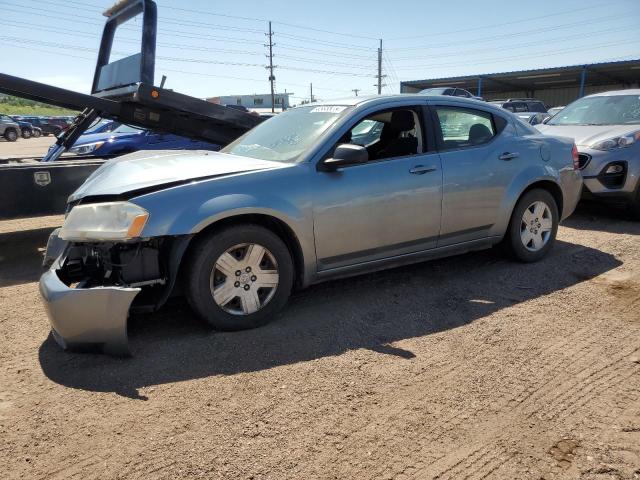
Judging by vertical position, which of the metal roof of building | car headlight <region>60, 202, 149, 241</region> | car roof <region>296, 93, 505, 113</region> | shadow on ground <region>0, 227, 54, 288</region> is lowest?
shadow on ground <region>0, 227, 54, 288</region>

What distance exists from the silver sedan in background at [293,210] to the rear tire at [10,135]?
33.4 metres

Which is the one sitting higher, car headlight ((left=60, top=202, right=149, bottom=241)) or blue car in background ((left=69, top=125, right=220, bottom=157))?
blue car in background ((left=69, top=125, right=220, bottom=157))

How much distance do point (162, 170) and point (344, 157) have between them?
1.30m

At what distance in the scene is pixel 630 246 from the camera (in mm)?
5602

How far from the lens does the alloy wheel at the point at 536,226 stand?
15.9 feet

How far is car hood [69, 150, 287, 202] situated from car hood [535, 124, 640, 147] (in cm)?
506

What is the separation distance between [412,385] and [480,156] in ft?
8.03

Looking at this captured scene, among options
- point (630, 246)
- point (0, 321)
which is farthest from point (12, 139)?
point (630, 246)

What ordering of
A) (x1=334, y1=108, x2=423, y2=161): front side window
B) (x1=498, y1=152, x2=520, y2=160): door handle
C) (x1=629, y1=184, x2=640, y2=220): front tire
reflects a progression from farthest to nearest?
1. (x1=629, y1=184, x2=640, y2=220): front tire
2. (x1=498, y1=152, x2=520, y2=160): door handle
3. (x1=334, y1=108, x2=423, y2=161): front side window

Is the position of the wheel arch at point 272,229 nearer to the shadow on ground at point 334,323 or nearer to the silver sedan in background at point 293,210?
the silver sedan in background at point 293,210

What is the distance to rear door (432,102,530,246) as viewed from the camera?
426 centimetres

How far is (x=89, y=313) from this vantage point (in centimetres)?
292

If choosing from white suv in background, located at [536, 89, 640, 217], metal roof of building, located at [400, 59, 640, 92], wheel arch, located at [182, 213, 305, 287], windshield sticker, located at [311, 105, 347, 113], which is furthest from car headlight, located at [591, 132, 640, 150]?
metal roof of building, located at [400, 59, 640, 92]

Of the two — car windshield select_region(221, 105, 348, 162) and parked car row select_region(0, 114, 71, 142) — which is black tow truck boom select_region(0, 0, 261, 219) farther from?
parked car row select_region(0, 114, 71, 142)
